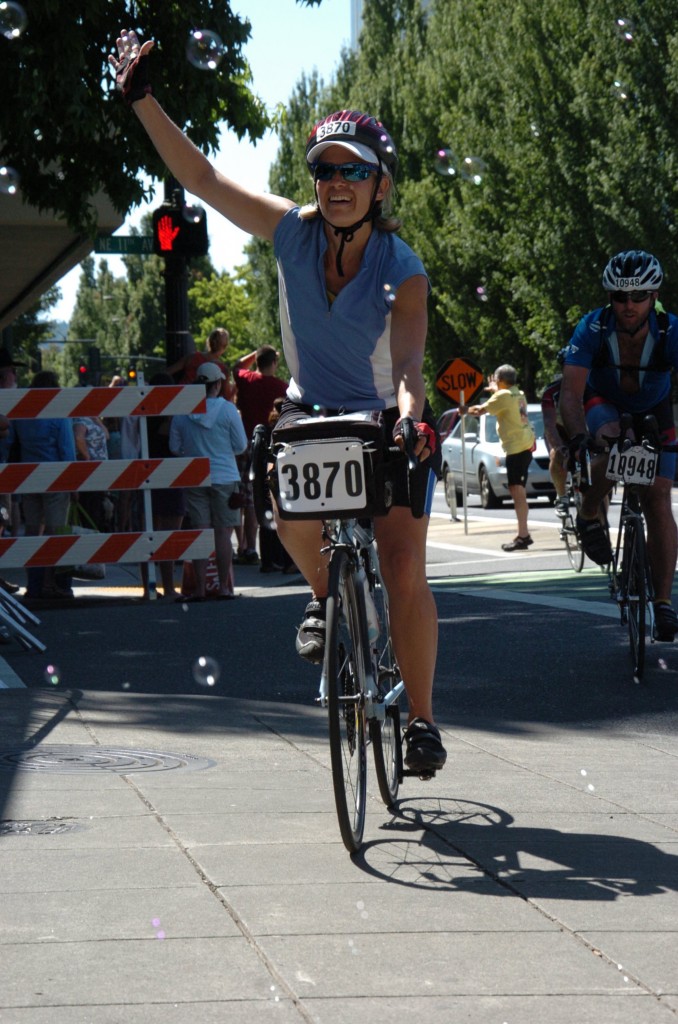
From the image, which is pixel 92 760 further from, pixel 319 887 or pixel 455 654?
pixel 455 654

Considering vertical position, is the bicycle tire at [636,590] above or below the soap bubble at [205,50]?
below

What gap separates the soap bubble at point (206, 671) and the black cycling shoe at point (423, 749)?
3.29 meters

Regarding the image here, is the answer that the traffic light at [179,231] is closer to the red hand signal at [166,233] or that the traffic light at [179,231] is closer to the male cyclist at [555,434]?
the red hand signal at [166,233]

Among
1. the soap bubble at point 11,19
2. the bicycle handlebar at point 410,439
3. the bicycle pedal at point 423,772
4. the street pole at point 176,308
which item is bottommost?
the bicycle pedal at point 423,772

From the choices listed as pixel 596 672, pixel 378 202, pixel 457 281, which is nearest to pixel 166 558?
pixel 596 672

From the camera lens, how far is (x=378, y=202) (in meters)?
4.87

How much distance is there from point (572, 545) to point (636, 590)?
7101 mm

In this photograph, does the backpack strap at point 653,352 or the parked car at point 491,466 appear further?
the parked car at point 491,466

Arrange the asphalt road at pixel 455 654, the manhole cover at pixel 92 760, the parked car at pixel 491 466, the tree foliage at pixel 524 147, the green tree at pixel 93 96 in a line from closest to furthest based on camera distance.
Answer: the manhole cover at pixel 92 760, the asphalt road at pixel 455 654, the green tree at pixel 93 96, the parked car at pixel 491 466, the tree foliage at pixel 524 147

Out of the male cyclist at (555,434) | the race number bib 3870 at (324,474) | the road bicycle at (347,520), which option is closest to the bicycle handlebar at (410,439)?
the road bicycle at (347,520)

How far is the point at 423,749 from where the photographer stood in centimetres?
477

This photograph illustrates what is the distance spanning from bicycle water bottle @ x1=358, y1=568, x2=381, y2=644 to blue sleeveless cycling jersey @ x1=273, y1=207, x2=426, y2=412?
1.67 ft

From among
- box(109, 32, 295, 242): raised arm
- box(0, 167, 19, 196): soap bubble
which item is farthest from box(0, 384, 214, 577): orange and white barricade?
box(109, 32, 295, 242): raised arm

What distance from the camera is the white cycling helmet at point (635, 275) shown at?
7598mm
